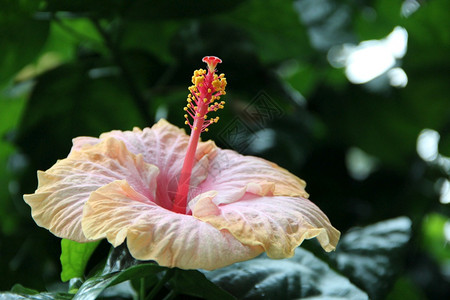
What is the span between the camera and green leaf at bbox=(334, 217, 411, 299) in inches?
36.8

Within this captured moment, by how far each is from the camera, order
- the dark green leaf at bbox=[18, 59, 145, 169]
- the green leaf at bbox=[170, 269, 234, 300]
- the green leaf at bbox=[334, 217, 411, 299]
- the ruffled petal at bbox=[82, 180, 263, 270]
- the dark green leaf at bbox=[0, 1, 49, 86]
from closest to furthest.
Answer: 1. the ruffled petal at bbox=[82, 180, 263, 270]
2. the green leaf at bbox=[170, 269, 234, 300]
3. the green leaf at bbox=[334, 217, 411, 299]
4. the dark green leaf at bbox=[0, 1, 49, 86]
5. the dark green leaf at bbox=[18, 59, 145, 169]

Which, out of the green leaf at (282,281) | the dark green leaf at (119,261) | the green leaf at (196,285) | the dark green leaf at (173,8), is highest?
the dark green leaf at (173,8)

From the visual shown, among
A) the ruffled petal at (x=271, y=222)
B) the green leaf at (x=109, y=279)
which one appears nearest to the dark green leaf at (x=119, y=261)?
the green leaf at (x=109, y=279)

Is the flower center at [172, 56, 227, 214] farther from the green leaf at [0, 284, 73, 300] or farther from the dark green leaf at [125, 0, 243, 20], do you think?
the dark green leaf at [125, 0, 243, 20]

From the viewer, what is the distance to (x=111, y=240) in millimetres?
569

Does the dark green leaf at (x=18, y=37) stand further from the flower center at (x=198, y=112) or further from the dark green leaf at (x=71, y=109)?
the flower center at (x=198, y=112)

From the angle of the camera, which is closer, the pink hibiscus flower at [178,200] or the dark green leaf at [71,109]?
the pink hibiscus flower at [178,200]

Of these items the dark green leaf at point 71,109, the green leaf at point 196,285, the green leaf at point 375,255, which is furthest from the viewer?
the dark green leaf at point 71,109

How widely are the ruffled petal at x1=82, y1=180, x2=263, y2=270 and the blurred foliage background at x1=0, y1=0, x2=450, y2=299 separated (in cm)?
31

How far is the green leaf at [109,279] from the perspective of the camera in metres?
0.61

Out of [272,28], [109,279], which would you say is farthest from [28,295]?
[272,28]

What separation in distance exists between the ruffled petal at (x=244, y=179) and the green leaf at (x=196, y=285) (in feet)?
0.33

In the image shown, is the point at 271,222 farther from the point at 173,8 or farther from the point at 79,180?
the point at 173,8

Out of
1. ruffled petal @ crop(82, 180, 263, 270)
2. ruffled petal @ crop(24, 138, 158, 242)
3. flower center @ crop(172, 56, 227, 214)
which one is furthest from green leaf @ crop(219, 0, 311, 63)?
ruffled petal @ crop(82, 180, 263, 270)
